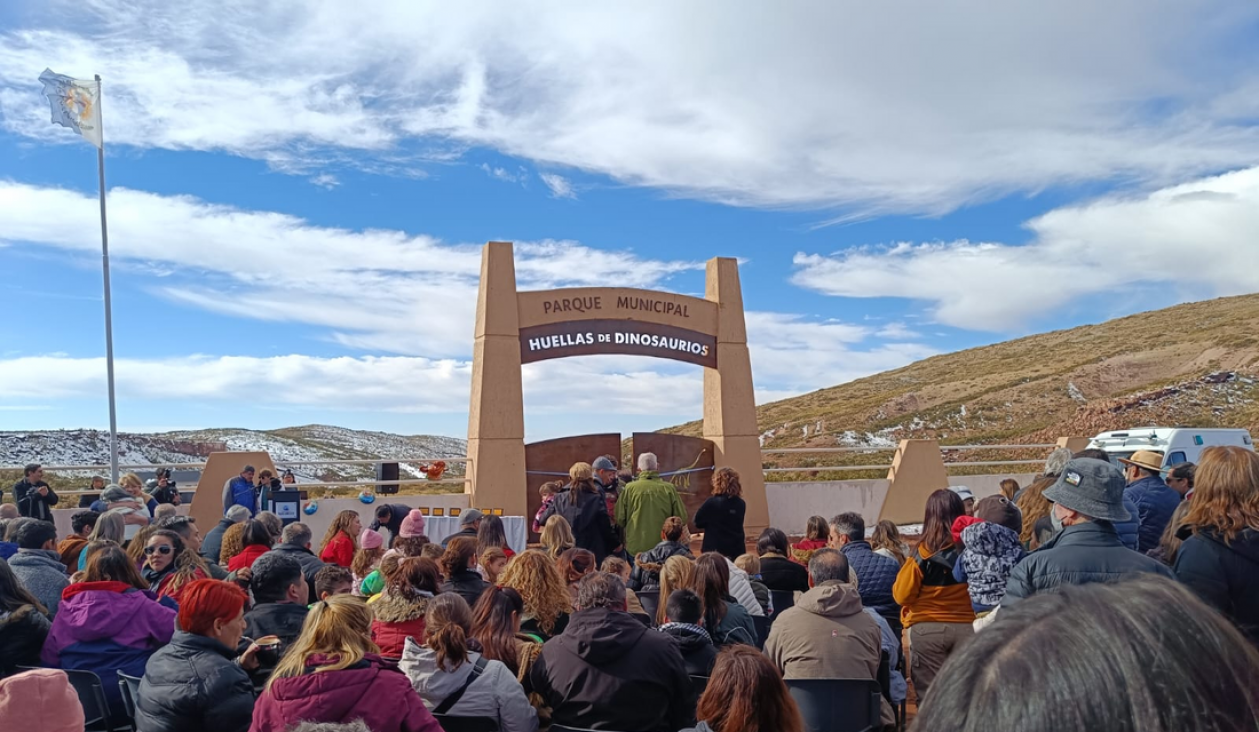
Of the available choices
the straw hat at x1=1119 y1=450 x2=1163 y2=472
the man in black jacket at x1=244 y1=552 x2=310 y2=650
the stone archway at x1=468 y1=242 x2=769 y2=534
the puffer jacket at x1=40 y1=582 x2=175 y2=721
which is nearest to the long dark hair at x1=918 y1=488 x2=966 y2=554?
the straw hat at x1=1119 y1=450 x2=1163 y2=472

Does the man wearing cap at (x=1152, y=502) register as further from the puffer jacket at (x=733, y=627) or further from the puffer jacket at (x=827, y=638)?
the puffer jacket at (x=733, y=627)

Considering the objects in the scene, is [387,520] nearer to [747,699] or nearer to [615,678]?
[615,678]

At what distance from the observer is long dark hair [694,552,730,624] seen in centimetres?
493

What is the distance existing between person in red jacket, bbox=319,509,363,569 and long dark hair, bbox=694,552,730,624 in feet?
11.7

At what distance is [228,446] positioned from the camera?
50219 millimetres

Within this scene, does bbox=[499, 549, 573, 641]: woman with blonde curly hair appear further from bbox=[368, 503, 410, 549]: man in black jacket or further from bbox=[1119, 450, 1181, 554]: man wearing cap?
bbox=[368, 503, 410, 549]: man in black jacket

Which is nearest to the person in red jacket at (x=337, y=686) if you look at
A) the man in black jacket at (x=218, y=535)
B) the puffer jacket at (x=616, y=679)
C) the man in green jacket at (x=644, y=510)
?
the puffer jacket at (x=616, y=679)

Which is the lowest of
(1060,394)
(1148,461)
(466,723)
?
(466,723)

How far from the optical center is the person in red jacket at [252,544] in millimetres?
6207

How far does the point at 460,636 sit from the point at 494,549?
230 cm

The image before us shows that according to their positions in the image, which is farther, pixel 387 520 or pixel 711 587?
pixel 387 520

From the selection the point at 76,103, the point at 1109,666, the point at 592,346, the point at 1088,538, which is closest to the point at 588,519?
the point at 1088,538

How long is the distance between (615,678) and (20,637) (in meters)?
3.07

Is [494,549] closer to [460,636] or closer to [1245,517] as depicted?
[460,636]
